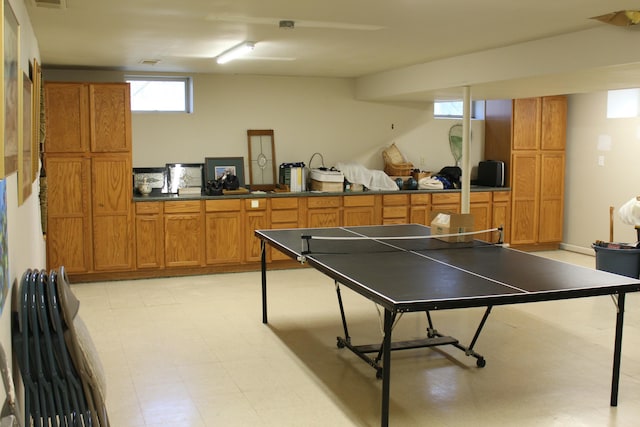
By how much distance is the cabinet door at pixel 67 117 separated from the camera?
278 inches

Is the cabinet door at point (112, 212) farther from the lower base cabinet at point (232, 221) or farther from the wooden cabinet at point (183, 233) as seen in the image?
the wooden cabinet at point (183, 233)

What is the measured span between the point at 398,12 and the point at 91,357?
9.52ft

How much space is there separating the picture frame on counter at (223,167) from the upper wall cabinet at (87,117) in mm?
1205

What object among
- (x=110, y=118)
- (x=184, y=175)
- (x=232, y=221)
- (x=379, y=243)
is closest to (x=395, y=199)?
(x=232, y=221)

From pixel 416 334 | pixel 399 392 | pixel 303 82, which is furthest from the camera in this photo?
pixel 303 82

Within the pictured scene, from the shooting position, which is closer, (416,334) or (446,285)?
(446,285)

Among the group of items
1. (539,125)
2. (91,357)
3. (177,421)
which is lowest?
(177,421)

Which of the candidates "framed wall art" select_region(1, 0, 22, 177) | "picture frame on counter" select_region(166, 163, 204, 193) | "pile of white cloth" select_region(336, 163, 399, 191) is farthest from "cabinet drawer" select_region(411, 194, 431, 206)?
"framed wall art" select_region(1, 0, 22, 177)

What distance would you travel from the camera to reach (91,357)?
2916 millimetres

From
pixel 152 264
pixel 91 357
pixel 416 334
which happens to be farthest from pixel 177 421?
pixel 152 264

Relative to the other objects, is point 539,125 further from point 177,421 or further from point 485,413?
point 177,421

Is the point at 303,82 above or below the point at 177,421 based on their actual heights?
above

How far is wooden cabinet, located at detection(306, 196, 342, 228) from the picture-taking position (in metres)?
8.24

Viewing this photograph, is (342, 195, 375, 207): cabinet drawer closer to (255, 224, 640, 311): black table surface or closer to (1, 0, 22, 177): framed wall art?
(255, 224, 640, 311): black table surface
